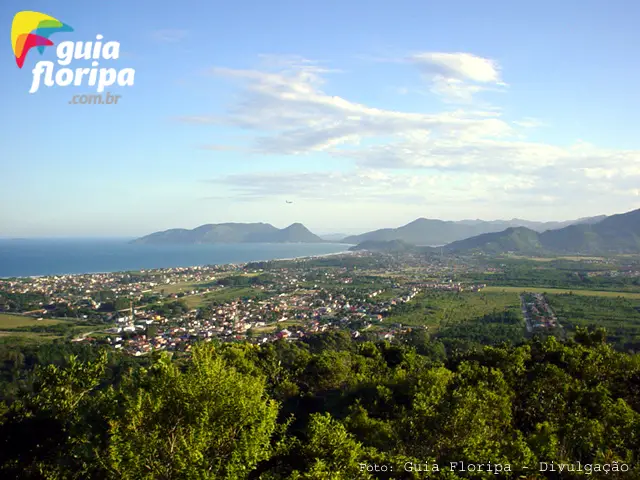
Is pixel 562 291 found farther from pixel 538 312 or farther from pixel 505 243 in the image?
pixel 505 243

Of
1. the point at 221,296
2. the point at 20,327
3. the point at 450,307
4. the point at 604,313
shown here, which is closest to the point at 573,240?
the point at 604,313

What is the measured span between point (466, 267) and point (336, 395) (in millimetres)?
89849

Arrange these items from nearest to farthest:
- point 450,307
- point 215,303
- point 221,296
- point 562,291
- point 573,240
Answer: point 450,307 → point 215,303 → point 562,291 → point 221,296 → point 573,240

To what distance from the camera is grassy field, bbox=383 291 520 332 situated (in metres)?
46.0

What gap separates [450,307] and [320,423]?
48246 millimetres

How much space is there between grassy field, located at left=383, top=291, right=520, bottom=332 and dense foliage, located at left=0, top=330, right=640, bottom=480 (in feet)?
93.7

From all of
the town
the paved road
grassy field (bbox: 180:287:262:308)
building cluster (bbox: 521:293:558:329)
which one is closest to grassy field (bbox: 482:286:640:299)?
the town

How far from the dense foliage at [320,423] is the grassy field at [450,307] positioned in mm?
28565

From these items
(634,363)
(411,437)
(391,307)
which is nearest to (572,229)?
(391,307)

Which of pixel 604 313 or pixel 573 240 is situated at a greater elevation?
pixel 573 240

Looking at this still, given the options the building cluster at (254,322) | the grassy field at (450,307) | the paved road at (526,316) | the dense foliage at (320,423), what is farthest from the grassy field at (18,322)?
the paved road at (526,316)

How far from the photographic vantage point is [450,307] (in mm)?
53125

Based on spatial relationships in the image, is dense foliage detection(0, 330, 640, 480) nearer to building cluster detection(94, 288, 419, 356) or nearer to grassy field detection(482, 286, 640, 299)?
building cluster detection(94, 288, 419, 356)

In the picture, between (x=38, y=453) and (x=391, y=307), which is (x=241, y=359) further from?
(x=391, y=307)
